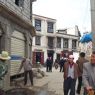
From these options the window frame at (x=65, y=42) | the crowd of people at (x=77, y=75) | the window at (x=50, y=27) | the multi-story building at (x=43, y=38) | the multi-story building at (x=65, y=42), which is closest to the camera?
the crowd of people at (x=77, y=75)

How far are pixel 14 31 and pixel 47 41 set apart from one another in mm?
44584

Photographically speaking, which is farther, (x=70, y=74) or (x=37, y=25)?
(x=37, y=25)

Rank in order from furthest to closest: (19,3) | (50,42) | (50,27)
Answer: (50,27) < (50,42) < (19,3)

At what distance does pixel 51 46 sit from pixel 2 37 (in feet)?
158

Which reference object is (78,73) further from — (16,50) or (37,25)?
(37,25)

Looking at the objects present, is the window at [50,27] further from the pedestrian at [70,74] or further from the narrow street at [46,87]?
the pedestrian at [70,74]

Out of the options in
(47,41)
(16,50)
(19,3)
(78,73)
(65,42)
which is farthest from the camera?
(65,42)

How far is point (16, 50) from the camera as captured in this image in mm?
21141

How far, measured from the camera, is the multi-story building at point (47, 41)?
203 feet

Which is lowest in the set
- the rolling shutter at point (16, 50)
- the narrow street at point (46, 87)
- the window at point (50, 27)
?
the narrow street at point (46, 87)

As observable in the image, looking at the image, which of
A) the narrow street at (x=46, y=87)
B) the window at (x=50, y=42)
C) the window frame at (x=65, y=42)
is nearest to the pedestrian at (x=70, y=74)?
the narrow street at (x=46, y=87)

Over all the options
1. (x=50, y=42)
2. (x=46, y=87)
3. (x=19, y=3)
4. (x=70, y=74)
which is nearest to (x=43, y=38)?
(x=50, y=42)

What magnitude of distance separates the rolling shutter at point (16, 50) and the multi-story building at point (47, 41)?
36.6 meters

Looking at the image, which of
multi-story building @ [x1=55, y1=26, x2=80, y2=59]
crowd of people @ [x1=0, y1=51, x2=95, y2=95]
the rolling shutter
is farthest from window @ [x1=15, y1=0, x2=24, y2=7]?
multi-story building @ [x1=55, y1=26, x2=80, y2=59]
